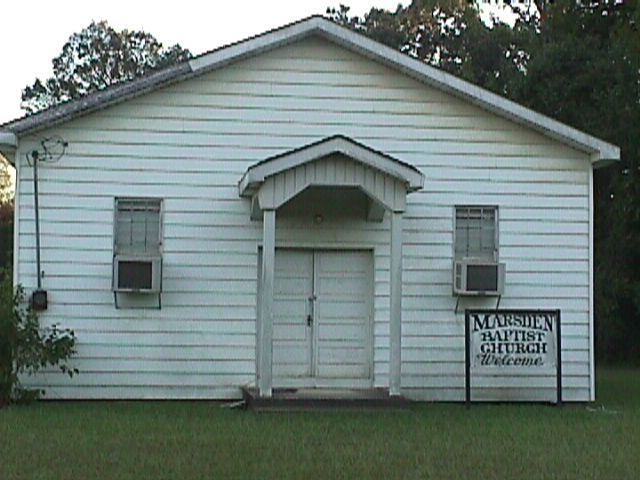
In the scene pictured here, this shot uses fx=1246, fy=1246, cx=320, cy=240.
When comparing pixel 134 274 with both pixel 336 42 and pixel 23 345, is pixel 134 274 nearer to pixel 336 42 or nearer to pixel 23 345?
pixel 23 345

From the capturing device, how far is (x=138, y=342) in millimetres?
16969

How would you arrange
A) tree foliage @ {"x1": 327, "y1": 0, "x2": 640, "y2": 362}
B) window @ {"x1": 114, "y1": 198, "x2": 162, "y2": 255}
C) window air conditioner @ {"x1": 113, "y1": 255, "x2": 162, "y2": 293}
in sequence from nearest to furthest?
window air conditioner @ {"x1": 113, "y1": 255, "x2": 162, "y2": 293} < window @ {"x1": 114, "y1": 198, "x2": 162, "y2": 255} < tree foliage @ {"x1": 327, "y1": 0, "x2": 640, "y2": 362}

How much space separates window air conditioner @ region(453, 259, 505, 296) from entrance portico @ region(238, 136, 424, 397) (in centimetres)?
146

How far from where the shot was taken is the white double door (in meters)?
17.4

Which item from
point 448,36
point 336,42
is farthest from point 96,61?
point 336,42

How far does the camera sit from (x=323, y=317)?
57.4ft

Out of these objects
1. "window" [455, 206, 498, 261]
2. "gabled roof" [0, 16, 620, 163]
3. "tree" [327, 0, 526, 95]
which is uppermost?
"tree" [327, 0, 526, 95]

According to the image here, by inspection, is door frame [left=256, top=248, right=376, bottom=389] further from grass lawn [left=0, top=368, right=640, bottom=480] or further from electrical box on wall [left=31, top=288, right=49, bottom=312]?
electrical box on wall [left=31, top=288, right=49, bottom=312]

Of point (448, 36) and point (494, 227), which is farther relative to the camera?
point (448, 36)

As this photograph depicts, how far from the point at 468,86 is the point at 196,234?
4298 mm

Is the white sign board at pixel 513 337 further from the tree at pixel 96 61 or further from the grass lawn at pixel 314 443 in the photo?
the tree at pixel 96 61

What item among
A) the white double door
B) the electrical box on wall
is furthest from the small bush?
the white double door

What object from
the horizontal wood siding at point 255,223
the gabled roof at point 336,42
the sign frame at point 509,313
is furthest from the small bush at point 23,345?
the sign frame at point 509,313

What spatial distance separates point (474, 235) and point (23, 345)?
6.40 metres
